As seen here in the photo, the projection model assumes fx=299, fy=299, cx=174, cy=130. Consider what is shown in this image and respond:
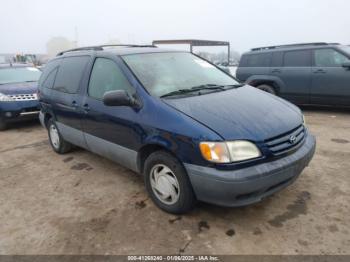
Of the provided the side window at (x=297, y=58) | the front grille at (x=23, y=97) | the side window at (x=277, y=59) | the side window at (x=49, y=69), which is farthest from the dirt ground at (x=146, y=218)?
the side window at (x=277, y=59)

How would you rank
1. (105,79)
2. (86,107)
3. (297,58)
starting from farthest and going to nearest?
(297,58), (86,107), (105,79)

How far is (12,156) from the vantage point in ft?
17.1

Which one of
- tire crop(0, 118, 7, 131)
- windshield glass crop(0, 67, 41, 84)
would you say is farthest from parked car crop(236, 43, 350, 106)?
tire crop(0, 118, 7, 131)

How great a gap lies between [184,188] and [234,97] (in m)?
1.15

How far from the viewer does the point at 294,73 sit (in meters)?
7.42

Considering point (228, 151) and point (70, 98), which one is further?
point (70, 98)

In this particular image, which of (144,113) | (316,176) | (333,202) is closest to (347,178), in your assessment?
(316,176)

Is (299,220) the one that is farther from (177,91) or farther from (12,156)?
(12,156)

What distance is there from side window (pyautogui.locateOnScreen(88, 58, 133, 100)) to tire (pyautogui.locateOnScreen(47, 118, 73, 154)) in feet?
4.95

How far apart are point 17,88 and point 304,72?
693 cm

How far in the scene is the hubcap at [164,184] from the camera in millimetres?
2910

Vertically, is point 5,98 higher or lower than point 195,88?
Result: lower

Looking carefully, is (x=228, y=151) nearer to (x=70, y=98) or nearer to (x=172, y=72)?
(x=172, y=72)

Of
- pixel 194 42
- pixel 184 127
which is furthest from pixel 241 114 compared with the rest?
pixel 194 42
